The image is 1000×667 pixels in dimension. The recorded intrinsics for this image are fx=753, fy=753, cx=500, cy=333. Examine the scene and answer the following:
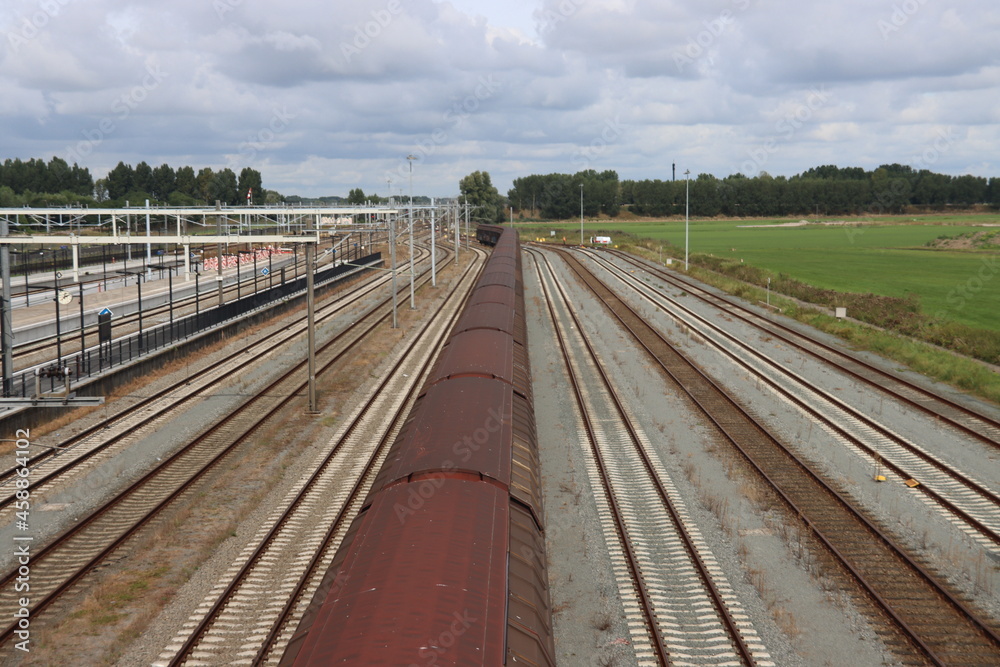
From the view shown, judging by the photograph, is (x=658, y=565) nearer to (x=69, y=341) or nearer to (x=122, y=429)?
(x=122, y=429)

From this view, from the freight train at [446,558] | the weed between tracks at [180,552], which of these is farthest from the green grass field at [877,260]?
the freight train at [446,558]

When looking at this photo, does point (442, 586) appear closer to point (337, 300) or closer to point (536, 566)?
point (536, 566)

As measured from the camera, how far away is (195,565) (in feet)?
45.0

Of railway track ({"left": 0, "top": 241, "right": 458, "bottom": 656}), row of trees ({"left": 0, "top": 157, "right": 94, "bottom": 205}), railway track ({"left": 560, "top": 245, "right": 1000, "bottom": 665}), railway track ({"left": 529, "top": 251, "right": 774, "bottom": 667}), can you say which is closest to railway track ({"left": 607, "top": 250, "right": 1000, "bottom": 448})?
railway track ({"left": 560, "top": 245, "right": 1000, "bottom": 665})

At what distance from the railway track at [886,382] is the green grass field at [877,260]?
11589mm

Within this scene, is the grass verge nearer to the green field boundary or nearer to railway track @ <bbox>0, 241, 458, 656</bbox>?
the green field boundary

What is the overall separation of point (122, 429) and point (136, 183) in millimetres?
158564

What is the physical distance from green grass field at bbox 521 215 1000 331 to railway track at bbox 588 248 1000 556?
19.0 m

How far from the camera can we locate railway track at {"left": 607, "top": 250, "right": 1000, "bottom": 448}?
2259 centimetres

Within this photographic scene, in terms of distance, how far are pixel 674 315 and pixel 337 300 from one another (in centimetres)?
2308

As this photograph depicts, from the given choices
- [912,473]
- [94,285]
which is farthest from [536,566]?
[94,285]

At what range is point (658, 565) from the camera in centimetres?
1387

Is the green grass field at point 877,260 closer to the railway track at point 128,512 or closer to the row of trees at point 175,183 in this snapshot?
the railway track at point 128,512

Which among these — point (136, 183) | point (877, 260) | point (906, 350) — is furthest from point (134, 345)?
point (136, 183)
